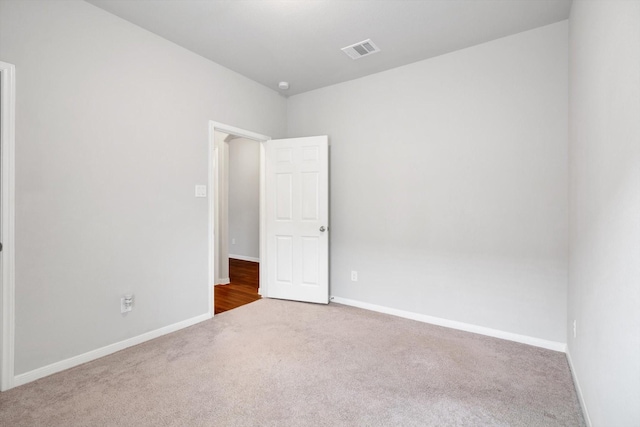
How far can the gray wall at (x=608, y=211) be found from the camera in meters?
1.04

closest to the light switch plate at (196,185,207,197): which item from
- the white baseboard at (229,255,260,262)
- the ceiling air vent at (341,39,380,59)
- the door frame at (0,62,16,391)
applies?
the door frame at (0,62,16,391)

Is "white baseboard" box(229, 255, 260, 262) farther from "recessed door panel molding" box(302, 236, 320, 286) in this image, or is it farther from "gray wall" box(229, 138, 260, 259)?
"recessed door panel molding" box(302, 236, 320, 286)

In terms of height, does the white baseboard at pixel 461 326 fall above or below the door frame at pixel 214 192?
below

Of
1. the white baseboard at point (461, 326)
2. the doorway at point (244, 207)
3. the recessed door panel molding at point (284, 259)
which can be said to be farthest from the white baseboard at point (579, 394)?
the doorway at point (244, 207)

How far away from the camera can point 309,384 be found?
197 cm

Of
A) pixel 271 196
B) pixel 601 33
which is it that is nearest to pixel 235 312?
pixel 271 196

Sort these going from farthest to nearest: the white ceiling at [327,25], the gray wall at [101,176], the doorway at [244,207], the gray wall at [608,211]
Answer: the doorway at [244,207], the white ceiling at [327,25], the gray wall at [101,176], the gray wall at [608,211]

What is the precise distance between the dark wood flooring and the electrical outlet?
1021 millimetres

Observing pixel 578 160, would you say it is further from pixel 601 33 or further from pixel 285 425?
pixel 285 425

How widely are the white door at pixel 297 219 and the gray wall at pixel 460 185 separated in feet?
0.71

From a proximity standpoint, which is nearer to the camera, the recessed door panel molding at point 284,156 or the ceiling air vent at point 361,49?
the ceiling air vent at point 361,49

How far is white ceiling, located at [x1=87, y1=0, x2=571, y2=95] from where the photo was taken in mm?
2229

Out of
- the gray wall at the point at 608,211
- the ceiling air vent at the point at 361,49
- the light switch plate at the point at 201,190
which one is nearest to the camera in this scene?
the gray wall at the point at 608,211

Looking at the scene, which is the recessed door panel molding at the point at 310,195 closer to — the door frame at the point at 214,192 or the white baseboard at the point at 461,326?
the door frame at the point at 214,192
